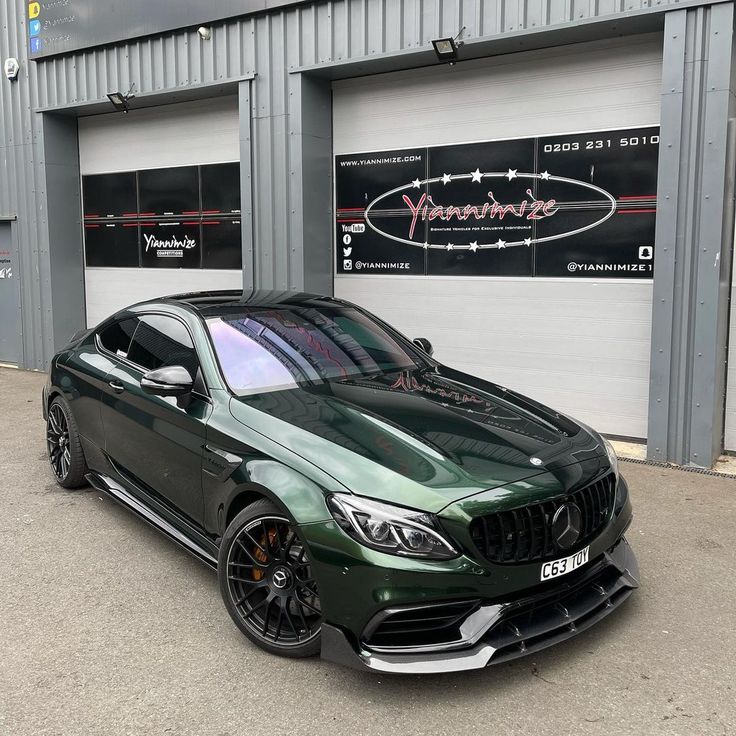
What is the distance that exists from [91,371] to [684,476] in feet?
15.2

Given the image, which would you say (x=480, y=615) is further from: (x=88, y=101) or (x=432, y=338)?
(x=88, y=101)

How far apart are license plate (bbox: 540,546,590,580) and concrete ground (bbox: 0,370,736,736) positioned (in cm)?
44

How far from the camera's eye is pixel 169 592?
404cm

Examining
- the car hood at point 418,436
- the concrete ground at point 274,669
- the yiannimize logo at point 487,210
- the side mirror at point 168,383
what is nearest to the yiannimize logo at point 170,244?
the yiannimize logo at point 487,210

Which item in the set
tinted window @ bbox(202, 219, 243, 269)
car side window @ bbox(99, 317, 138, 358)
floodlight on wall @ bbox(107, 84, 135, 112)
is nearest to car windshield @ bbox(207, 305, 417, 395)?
car side window @ bbox(99, 317, 138, 358)

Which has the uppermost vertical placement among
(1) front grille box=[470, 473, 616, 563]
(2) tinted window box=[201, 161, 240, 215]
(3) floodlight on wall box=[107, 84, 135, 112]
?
(3) floodlight on wall box=[107, 84, 135, 112]

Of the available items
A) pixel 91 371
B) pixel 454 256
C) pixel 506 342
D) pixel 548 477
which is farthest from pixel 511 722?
pixel 454 256

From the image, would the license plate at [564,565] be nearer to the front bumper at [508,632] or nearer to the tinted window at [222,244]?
the front bumper at [508,632]

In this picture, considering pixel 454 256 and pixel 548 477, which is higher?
pixel 454 256

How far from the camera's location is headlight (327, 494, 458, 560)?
9.59 feet

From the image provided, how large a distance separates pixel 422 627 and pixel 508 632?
0.35 m

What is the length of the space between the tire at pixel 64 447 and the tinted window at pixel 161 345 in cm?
99

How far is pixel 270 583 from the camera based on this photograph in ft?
10.9

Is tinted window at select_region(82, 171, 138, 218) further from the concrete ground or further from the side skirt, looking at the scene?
the concrete ground
